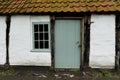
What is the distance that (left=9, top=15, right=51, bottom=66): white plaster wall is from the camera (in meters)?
12.2

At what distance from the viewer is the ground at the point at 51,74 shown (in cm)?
1085

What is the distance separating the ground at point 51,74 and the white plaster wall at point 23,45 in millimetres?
331

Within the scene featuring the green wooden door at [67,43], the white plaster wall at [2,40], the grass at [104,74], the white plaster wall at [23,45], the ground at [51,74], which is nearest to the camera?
the ground at [51,74]

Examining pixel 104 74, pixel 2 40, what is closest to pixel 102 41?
pixel 104 74

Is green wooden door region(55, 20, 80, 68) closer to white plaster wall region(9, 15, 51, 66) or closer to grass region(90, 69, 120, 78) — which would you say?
white plaster wall region(9, 15, 51, 66)

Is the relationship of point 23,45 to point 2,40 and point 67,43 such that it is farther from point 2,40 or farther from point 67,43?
point 67,43

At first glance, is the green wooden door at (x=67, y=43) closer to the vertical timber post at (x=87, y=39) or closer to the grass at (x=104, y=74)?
the vertical timber post at (x=87, y=39)

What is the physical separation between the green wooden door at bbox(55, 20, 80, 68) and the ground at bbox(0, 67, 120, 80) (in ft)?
1.56

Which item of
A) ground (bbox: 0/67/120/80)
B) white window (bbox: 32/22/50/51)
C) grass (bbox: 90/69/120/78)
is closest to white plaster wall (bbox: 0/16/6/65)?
ground (bbox: 0/67/120/80)

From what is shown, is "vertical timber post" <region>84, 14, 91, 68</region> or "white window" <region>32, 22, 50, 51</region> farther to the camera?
"white window" <region>32, 22, 50, 51</region>

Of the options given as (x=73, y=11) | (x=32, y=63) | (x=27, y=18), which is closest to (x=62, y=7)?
(x=73, y=11)

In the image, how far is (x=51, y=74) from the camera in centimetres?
1152

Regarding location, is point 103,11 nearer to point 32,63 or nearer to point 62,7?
point 62,7

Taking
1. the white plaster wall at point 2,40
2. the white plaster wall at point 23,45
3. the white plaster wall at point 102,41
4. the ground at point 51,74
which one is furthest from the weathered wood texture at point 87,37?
the white plaster wall at point 2,40
